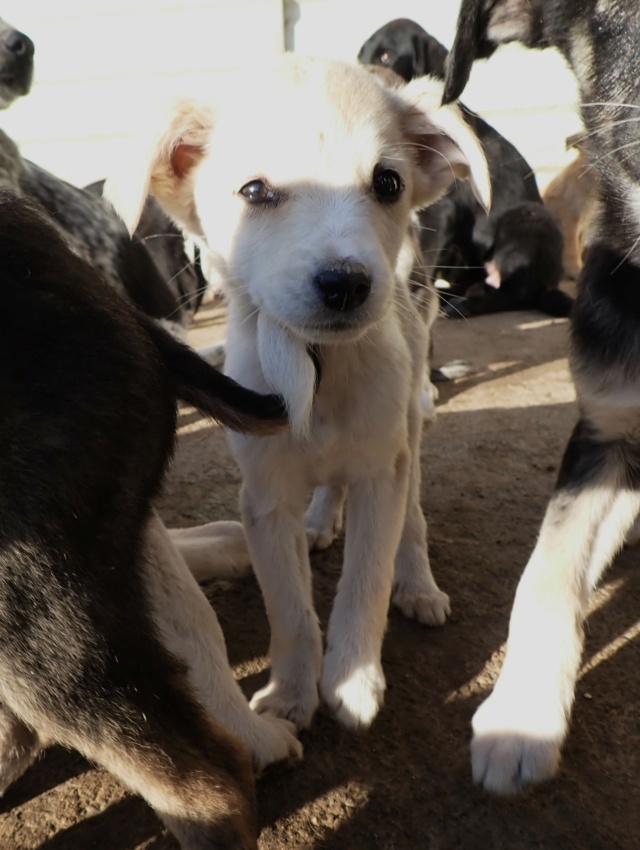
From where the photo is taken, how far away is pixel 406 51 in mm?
6801

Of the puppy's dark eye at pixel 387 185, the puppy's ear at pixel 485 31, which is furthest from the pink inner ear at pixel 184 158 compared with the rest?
the puppy's ear at pixel 485 31

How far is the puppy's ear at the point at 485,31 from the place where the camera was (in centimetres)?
210

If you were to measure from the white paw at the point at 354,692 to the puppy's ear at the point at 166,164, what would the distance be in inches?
50.3

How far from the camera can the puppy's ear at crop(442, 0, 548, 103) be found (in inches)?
82.7

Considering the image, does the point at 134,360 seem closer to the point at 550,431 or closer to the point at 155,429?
the point at 155,429

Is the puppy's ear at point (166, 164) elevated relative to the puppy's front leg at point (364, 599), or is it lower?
elevated

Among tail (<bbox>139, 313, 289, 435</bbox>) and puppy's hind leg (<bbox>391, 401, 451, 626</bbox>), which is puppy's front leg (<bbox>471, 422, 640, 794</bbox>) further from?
tail (<bbox>139, 313, 289, 435</bbox>)

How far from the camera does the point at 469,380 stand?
523cm

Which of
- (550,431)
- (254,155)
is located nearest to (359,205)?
(254,155)

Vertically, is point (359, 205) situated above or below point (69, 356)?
above

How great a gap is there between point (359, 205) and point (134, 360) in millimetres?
780

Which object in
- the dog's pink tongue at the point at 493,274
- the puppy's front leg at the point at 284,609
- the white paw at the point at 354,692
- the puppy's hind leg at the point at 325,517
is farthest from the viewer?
the dog's pink tongue at the point at 493,274

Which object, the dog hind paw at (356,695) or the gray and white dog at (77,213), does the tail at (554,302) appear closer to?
the gray and white dog at (77,213)

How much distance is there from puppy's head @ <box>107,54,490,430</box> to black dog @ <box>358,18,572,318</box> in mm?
A: 4530
